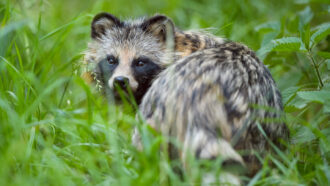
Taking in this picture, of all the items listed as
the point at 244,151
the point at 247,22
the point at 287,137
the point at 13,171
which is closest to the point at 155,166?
the point at 244,151

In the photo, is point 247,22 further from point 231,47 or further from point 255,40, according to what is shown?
point 231,47

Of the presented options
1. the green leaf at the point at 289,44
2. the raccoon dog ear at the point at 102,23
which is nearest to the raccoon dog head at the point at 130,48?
the raccoon dog ear at the point at 102,23

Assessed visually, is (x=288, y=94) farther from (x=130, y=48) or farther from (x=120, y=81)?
(x=130, y=48)

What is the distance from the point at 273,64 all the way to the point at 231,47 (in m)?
1.42

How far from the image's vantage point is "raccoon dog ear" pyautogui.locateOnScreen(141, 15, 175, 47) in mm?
5469

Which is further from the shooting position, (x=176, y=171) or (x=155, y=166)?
(x=176, y=171)

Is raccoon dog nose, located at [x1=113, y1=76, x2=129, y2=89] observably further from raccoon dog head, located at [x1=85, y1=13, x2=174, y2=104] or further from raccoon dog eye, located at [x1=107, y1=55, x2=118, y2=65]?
raccoon dog eye, located at [x1=107, y1=55, x2=118, y2=65]

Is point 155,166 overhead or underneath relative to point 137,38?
underneath

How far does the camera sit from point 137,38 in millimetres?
5621

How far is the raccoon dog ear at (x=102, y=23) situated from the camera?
18.7 ft

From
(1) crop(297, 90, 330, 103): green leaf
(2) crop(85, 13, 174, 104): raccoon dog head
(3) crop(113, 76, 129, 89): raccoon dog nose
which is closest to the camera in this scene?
(1) crop(297, 90, 330, 103): green leaf

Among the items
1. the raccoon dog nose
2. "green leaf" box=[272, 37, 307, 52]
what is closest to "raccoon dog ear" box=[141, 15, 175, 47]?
the raccoon dog nose

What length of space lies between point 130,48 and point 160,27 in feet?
1.54

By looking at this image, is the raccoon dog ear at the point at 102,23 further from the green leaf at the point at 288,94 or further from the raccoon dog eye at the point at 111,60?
the green leaf at the point at 288,94
